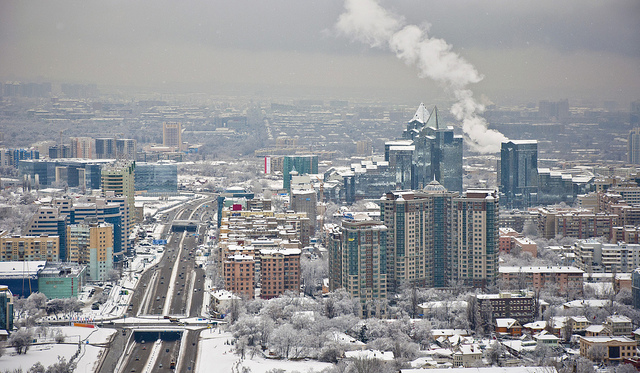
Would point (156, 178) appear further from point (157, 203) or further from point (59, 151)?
point (59, 151)

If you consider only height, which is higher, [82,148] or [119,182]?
[82,148]

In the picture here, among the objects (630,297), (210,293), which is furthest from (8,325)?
(630,297)

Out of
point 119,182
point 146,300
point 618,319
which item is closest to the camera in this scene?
point 618,319

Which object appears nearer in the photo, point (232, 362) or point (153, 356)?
point (232, 362)

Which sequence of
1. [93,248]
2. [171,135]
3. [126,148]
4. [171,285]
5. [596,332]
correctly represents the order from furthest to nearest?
[171,135]
[126,148]
[93,248]
[171,285]
[596,332]

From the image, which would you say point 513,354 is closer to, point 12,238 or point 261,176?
point 12,238

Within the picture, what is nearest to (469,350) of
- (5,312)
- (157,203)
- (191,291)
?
(191,291)

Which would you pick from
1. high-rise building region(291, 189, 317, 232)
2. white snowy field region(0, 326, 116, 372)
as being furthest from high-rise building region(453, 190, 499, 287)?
high-rise building region(291, 189, 317, 232)
